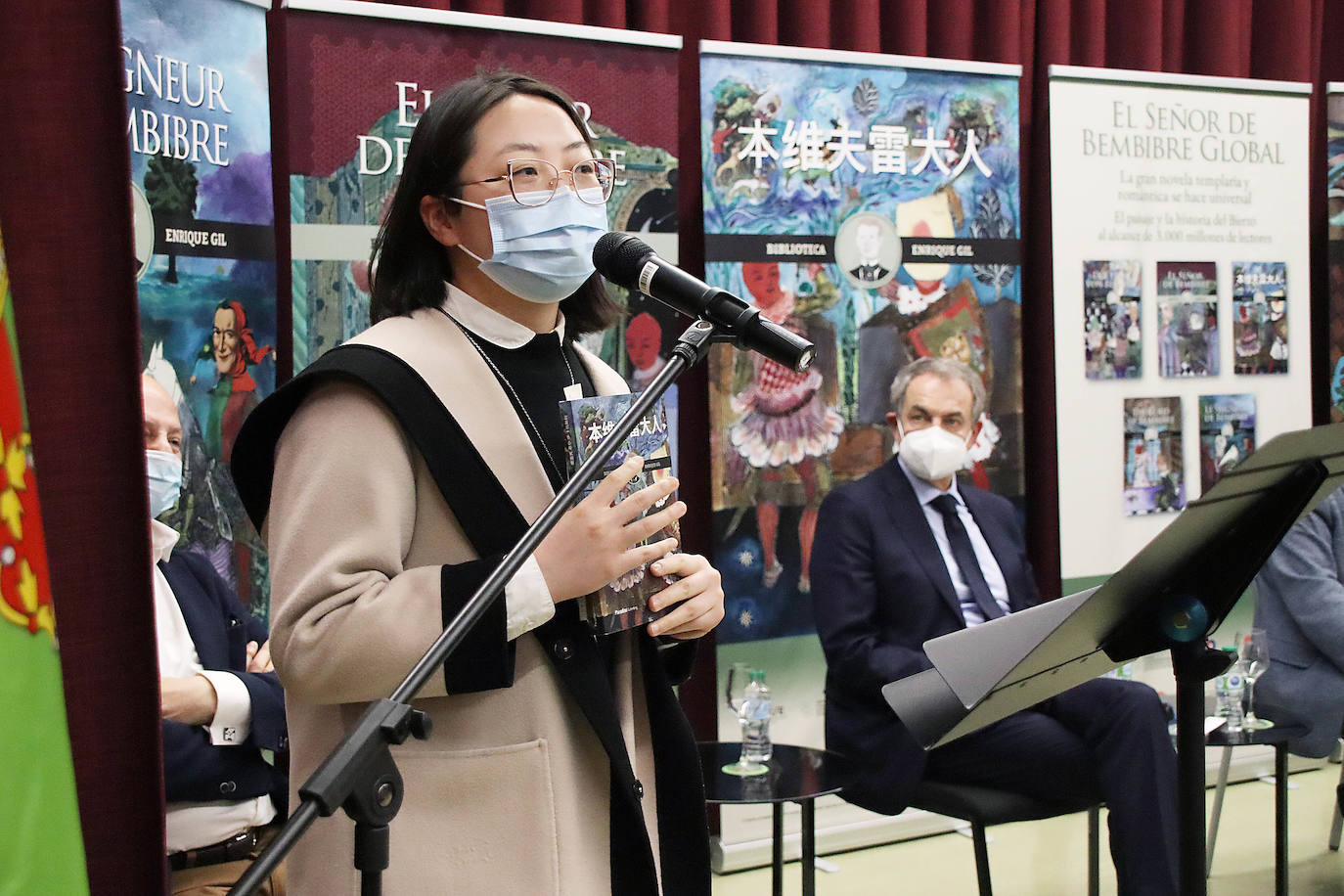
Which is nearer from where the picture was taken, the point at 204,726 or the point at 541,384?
the point at 541,384

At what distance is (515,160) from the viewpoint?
144cm

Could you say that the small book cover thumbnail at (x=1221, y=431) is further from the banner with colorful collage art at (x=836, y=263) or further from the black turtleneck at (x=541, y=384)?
the black turtleneck at (x=541, y=384)

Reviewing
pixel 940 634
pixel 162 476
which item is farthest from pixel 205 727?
pixel 940 634

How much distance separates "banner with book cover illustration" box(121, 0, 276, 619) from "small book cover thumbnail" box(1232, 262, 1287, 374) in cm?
323

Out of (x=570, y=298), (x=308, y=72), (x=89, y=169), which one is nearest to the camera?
(x=89, y=169)

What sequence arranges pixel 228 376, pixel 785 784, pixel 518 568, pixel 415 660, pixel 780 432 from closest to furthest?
pixel 518 568
pixel 415 660
pixel 785 784
pixel 228 376
pixel 780 432

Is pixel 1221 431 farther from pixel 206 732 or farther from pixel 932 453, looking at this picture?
pixel 206 732

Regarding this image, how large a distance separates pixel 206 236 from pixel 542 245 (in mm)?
1573

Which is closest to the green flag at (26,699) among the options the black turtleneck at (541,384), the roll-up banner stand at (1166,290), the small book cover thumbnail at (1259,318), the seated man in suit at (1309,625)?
the black turtleneck at (541,384)

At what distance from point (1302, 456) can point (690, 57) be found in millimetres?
2970

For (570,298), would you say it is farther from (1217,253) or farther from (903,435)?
(1217,253)

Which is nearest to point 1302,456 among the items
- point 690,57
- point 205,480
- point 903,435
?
point 903,435

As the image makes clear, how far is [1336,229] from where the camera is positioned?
177 inches

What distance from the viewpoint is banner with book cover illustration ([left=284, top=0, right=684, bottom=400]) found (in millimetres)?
2938
